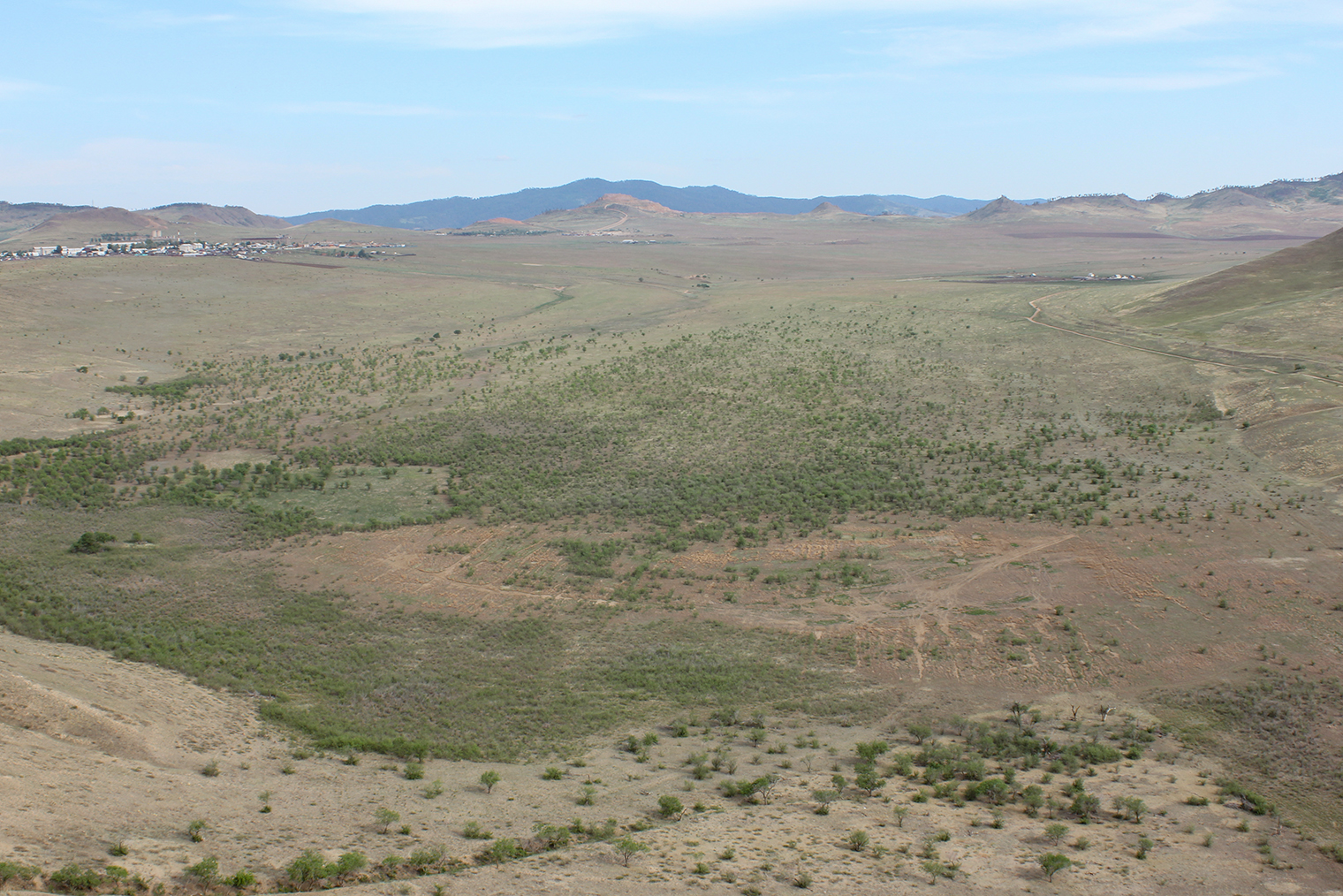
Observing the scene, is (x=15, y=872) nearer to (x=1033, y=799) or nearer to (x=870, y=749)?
(x=870, y=749)

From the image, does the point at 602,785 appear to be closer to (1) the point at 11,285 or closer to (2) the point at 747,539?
(2) the point at 747,539

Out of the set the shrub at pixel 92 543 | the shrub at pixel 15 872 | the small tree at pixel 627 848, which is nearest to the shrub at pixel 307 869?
the shrub at pixel 15 872

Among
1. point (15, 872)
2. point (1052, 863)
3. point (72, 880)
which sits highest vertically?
point (15, 872)

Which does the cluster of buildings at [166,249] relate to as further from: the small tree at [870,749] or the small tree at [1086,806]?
the small tree at [1086,806]

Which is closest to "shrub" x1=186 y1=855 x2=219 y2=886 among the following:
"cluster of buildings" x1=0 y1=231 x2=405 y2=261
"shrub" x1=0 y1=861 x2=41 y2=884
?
"shrub" x1=0 y1=861 x2=41 y2=884

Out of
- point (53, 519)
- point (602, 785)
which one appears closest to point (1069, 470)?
point (602, 785)

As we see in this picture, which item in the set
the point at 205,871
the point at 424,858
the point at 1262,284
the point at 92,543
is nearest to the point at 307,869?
the point at 205,871
